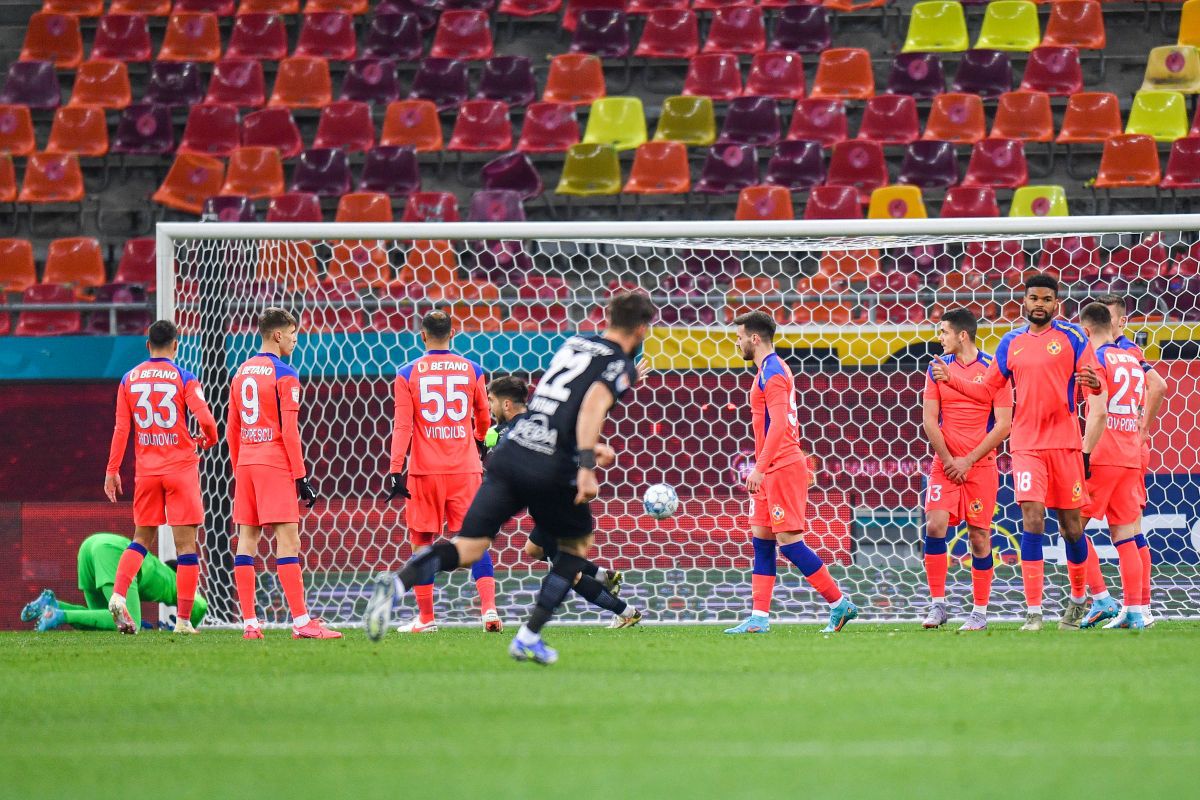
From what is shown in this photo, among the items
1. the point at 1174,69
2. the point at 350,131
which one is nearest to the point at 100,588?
the point at 350,131

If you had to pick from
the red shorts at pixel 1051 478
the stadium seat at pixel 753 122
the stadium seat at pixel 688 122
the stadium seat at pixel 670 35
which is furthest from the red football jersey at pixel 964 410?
the stadium seat at pixel 670 35

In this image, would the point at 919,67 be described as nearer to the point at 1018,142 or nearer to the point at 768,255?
the point at 1018,142

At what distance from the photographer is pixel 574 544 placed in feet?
22.1

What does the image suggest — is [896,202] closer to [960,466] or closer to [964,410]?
[964,410]

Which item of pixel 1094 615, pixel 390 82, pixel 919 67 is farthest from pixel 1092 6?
pixel 1094 615

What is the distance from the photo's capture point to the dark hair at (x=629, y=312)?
6.60 metres

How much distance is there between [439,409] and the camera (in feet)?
30.6

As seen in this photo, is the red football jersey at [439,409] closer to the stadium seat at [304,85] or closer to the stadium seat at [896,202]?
the stadium seat at [896,202]

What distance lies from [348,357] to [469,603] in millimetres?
2053

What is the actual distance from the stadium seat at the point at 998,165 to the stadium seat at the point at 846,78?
4.69 ft

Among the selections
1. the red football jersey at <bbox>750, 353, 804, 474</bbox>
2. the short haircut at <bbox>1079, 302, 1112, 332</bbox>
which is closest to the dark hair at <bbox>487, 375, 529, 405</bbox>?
the red football jersey at <bbox>750, 353, 804, 474</bbox>

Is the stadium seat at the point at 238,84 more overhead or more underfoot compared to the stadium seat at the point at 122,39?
more underfoot

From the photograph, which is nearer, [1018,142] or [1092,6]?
[1018,142]

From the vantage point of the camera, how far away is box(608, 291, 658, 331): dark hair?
6602 millimetres
